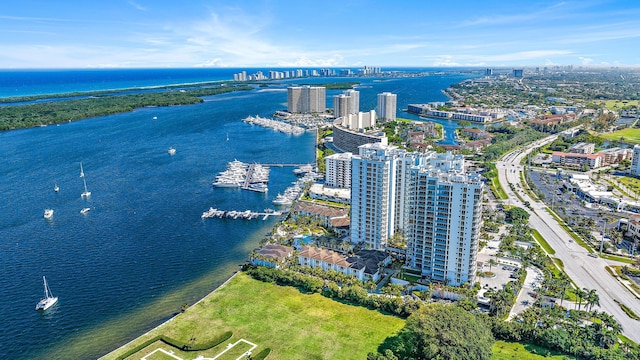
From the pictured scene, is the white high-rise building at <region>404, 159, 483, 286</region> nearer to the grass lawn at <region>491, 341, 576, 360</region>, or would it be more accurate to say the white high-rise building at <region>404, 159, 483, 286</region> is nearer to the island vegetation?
the grass lawn at <region>491, 341, 576, 360</region>

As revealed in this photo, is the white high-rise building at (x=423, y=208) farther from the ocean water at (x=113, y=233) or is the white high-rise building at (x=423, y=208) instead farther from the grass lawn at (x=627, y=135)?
the grass lawn at (x=627, y=135)

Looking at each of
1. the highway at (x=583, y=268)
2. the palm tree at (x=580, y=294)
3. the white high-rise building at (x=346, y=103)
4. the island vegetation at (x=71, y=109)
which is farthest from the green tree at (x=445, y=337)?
the island vegetation at (x=71, y=109)

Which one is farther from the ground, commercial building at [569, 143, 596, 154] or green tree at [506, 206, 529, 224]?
commercial building at [569, 143, 596, 154]

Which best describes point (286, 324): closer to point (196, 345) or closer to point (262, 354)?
point (262, 354)

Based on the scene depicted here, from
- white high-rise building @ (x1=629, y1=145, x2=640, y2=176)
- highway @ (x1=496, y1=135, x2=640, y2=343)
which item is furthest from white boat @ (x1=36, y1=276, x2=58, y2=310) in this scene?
white high-rise building @ (x1=629, y1=145, x2=640, y2=176)

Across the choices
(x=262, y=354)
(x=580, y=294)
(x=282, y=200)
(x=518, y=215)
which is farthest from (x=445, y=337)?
(x=282, y=200)

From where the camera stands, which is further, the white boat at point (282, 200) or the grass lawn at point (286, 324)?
the white boat at point (282, 200)
